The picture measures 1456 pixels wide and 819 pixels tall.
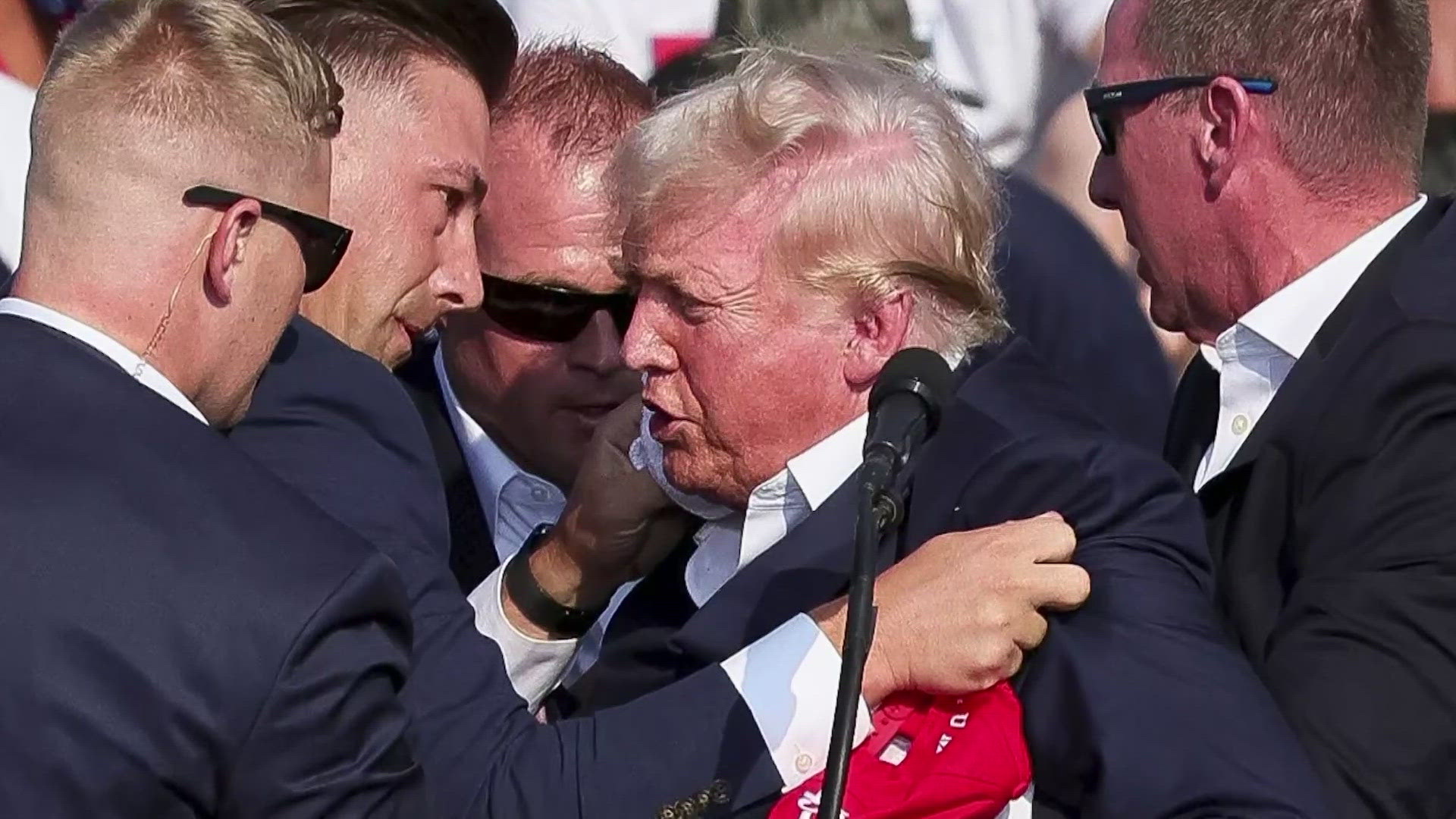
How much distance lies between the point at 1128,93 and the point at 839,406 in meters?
0.73

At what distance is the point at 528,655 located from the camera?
10.3ft

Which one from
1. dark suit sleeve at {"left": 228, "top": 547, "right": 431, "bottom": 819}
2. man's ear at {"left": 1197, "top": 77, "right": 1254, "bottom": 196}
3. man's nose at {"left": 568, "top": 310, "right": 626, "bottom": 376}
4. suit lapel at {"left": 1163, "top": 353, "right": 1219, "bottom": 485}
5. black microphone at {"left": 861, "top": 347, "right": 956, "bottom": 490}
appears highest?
man's ear at {"left": 1197, "top": 77, "right": 1254, "bottom": 196}

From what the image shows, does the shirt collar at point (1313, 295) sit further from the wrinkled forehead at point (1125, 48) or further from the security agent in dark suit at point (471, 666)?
the security agent in dark suit at point (471, 666)

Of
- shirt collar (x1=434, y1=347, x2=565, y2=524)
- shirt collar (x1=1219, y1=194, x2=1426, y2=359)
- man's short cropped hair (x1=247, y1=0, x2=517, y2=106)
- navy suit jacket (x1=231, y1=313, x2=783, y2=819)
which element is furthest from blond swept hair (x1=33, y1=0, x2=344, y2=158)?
shirt collar (x1=434, y1=347, x2=565, y2=524)

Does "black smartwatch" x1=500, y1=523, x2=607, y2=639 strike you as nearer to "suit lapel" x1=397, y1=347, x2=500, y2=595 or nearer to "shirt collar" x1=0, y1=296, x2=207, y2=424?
"suit lapel" x1=397, y1=347, x2=500, y2=595

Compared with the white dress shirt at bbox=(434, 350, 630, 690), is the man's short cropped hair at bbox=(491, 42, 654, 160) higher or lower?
higher

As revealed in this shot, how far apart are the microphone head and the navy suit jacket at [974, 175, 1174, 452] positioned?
1103 mm

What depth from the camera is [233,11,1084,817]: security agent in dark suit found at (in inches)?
95.5

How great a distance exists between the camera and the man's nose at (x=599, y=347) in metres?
3.62

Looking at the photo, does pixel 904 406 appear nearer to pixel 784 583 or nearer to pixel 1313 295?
pixel 784 583

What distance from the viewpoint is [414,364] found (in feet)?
12.6

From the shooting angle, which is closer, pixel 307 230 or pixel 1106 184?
pixel 307 230

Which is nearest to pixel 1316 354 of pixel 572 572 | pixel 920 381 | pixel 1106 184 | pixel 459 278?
pixel 1106 184

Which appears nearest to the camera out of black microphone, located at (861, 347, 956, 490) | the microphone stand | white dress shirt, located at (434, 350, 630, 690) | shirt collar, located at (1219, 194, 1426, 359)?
the microphone stand
